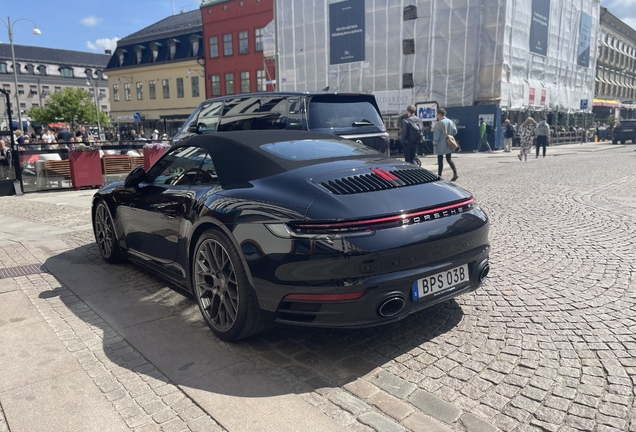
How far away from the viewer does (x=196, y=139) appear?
Answer: 4.14 meters

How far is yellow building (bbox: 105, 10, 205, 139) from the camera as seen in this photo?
4719 cm

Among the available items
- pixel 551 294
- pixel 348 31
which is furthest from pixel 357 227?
pixel 348 31

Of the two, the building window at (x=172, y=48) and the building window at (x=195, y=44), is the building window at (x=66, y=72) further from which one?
the building window at (x=195, y=44)

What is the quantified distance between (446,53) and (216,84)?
2415 cm

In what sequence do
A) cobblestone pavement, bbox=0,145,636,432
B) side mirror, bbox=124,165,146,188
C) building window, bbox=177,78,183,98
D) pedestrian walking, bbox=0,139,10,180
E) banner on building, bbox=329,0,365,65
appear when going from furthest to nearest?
building window, bbox=177,78,183,98 < banner on building, bbox=329,0,365,65 < pedestrian walking, bbox=0,139,10,180 < side mirror, bbox=124,165,146,188 < cobblestone pavement, bbox=0,145,636,432

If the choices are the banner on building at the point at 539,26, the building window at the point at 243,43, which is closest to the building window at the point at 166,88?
the building window at the point at 243,43

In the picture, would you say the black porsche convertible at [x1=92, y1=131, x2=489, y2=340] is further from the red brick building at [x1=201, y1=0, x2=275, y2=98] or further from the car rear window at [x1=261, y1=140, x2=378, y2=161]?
the red brick building at [x1=201, y1=0, x2=275, y2=98]

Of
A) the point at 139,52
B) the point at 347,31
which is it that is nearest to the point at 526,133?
the point at 347,31

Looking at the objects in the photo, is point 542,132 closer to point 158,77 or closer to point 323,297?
point 323,297

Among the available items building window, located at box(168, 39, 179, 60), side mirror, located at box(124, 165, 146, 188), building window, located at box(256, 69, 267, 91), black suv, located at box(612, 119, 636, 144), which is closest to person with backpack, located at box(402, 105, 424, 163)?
side mirror, located at box(124, 165, 146, 188)

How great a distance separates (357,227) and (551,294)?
2.19m

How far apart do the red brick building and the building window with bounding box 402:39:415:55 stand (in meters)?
12.8

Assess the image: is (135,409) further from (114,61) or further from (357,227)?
(114,61)

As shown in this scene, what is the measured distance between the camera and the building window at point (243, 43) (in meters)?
42.2
